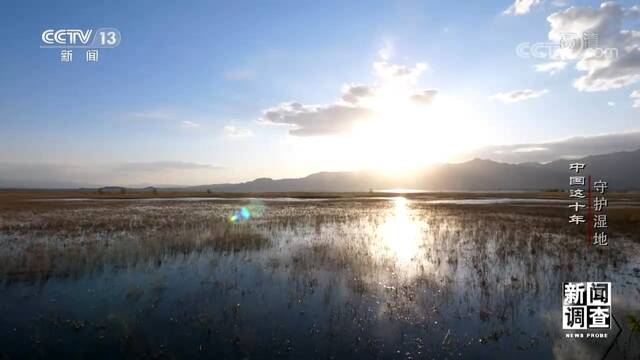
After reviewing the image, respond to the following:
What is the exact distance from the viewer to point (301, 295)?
1349 cm

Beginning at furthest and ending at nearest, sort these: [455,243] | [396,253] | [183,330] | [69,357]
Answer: [455,243]
[396,253]
[183,330]
[69,357]

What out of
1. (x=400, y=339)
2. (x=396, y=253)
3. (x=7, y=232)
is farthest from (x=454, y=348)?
(x=7, y=232)

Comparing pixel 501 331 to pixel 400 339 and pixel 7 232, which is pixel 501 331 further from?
pixel 7 232

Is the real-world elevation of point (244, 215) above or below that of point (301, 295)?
above

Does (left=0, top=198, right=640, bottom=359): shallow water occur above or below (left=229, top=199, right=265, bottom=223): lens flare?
below

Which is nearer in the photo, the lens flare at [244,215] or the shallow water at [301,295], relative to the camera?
the shallow water at [301,295]

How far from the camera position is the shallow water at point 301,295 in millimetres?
9461

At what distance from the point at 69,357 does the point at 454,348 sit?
404 inches

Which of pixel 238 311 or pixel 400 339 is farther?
pixel 238 311

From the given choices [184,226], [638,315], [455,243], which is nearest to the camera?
[638,315]

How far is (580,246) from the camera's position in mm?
22516

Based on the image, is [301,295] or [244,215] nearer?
[301,295]

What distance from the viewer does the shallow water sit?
9.46 meters

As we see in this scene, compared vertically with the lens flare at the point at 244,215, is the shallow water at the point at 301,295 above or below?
below
